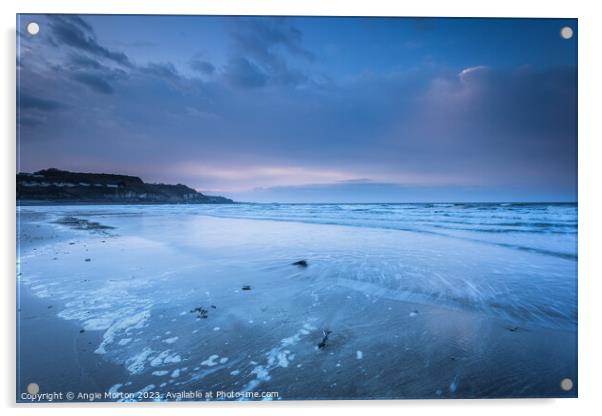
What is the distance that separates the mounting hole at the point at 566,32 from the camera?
8.84ft

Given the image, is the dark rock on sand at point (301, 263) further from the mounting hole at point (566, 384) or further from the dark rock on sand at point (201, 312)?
the mounting hole at point (566, 384)

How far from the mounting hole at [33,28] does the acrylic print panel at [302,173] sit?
2cm

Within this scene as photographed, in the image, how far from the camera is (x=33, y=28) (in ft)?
8.54

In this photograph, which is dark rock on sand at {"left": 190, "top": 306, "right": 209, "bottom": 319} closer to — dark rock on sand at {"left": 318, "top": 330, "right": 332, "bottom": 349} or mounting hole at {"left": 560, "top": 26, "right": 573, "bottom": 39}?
dark rock on sand at {"left": 318, "top": 330, "right": 332, "bottom": 349}

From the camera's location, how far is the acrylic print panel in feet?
6.11

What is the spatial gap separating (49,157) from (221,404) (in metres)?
3.21

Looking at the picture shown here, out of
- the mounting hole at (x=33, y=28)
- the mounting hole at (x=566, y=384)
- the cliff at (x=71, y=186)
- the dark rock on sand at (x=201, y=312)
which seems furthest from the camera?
the cliff at (x=71, y=186)

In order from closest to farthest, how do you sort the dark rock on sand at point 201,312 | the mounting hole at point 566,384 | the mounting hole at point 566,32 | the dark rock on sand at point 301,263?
the mounting hole at point 566,384, the dark rock on sand at point 201,312, the mounting hole at point 566,32, the dark rock on sand at point 301,263

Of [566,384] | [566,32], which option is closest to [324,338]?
[566,384]

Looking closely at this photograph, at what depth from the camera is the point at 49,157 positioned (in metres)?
3.07

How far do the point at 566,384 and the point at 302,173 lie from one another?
3640 mm

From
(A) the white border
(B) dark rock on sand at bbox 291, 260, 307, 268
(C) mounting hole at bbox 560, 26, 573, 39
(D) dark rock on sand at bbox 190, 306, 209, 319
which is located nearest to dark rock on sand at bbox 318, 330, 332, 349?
(D) dark rock on sand at bbox 190, 306, 209, 319

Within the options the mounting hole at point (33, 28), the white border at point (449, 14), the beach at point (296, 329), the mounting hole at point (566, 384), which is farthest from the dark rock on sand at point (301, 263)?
the mounting hole at point (33, 28)

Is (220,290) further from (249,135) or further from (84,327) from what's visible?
(249,135)
